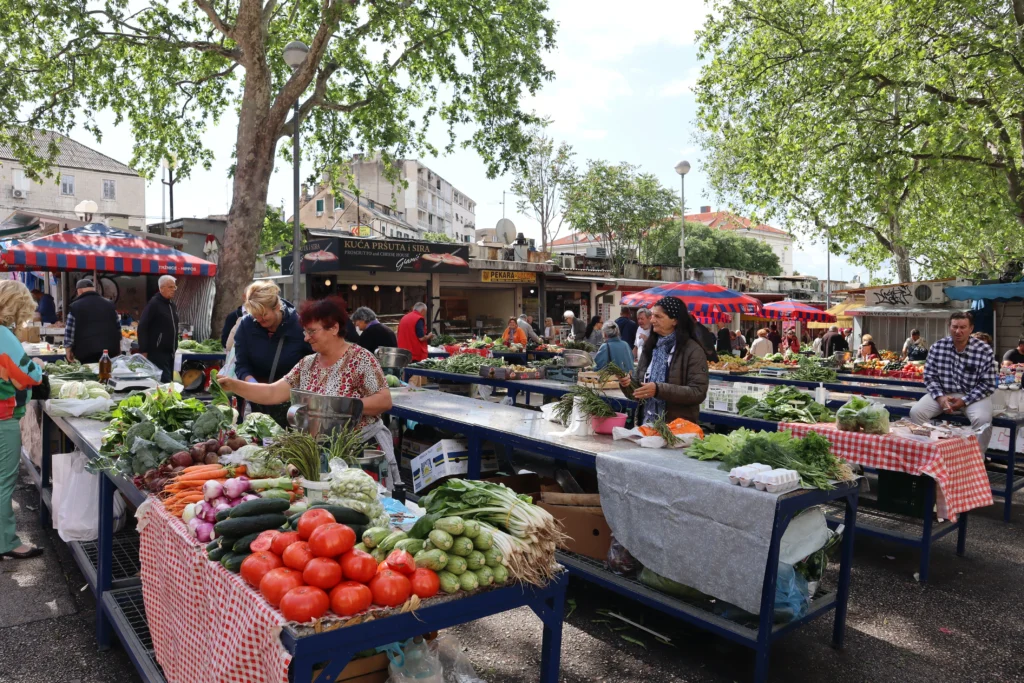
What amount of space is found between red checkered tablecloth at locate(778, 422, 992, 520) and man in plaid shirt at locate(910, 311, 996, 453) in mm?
1361

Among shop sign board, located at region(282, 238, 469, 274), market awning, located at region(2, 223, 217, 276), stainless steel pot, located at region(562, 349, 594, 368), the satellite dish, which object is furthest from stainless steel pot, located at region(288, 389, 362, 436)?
the satellite dish

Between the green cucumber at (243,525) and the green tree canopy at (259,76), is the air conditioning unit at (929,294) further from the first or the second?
the green cucumber at (243,525)

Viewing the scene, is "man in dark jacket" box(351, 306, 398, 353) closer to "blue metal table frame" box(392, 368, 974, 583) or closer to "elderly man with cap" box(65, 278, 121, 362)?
"blue metal table frame" box(392, 368, 974, 583)

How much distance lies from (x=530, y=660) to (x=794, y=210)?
1570cm

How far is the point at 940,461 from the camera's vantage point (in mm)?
4828

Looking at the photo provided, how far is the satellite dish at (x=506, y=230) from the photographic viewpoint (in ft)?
94.9

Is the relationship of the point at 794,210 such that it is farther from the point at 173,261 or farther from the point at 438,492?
the point at 438,492

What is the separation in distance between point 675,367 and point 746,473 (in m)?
1.87

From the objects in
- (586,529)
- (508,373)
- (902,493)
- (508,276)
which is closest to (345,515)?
(586,529)

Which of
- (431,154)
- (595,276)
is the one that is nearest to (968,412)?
(431,154)

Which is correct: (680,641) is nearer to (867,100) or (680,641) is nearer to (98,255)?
(98,255)

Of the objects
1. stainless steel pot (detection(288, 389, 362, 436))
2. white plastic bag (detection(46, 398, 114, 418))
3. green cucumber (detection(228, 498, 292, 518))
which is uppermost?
stainless steel pot (detection(288, 389, 362, 436))

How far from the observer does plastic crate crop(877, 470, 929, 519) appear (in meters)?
5.34

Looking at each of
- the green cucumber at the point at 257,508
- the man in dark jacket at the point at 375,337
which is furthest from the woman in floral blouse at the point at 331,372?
the man in dark jacket at the point at 375,337
